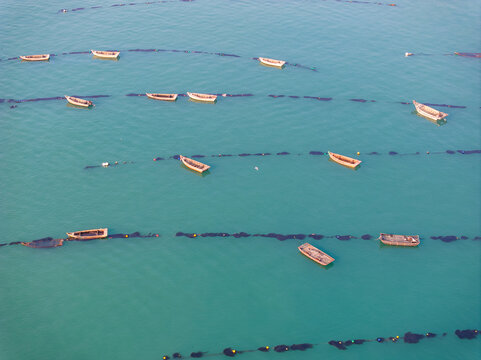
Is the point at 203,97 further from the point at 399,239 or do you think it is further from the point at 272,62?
the point at 399,239

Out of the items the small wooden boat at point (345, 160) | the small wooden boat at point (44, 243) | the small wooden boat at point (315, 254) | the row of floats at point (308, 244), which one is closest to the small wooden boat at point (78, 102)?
the row of floats at point (308, 244)

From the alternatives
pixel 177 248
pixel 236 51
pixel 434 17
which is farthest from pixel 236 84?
pixel 434 17

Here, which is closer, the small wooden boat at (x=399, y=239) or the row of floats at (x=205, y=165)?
the small wooden boat at (x=399, y=239)

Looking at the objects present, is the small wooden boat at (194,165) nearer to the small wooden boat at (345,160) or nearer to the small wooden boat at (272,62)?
the small wooden boat at (345,160)

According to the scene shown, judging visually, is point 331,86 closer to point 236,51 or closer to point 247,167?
point 236,51

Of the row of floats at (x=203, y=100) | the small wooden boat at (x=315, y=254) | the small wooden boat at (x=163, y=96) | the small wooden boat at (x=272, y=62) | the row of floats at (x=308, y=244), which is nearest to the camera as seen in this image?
the small wooden boat at (x=315, y=254)
